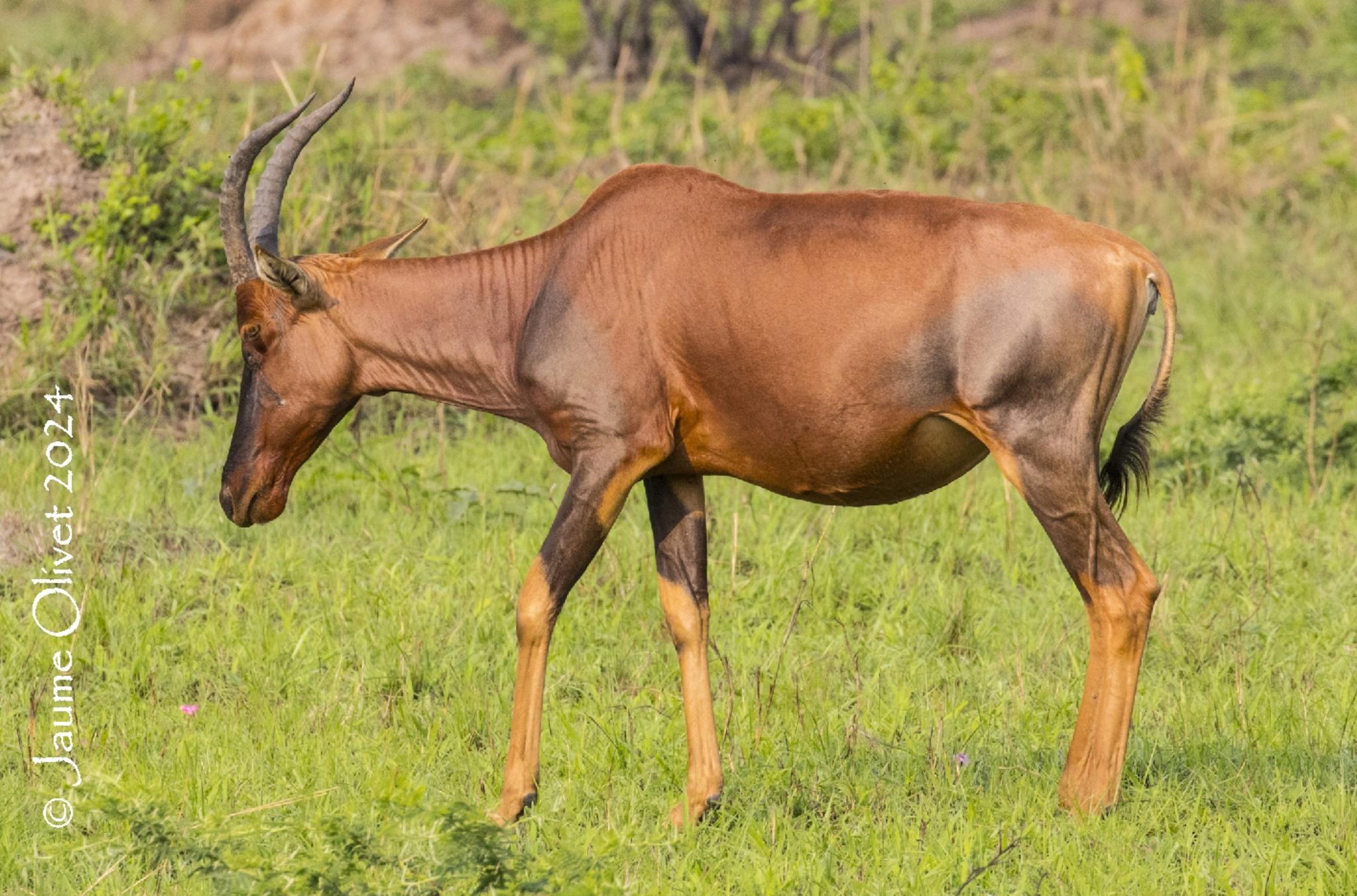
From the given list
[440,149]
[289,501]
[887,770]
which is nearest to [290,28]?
[440,149]

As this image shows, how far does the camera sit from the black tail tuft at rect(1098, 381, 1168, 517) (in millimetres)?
5445

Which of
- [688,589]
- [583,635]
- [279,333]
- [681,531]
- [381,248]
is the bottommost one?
[583,635]

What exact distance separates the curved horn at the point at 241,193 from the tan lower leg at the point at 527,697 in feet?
4.63

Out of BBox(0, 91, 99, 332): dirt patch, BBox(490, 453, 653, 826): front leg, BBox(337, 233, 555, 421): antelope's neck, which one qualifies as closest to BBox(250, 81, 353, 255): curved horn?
BBox(337, 233, 555, 421): antelope's neck

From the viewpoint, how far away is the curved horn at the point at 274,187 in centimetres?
564

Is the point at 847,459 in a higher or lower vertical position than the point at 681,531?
higher

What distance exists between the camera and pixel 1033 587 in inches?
293

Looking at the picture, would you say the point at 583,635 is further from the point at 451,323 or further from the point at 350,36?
the point at 350,36

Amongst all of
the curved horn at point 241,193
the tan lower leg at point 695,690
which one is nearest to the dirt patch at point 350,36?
the curved horn at point 241,193

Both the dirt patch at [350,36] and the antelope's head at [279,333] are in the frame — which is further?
the dirt patch at [350,36]

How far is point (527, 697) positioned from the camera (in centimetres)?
544

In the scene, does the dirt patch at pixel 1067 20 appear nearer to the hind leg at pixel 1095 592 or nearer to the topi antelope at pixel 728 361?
the topi antelope at pixel 728 361

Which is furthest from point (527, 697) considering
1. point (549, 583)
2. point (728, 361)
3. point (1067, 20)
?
point (1067, 20)

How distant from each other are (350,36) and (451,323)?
687 inches
